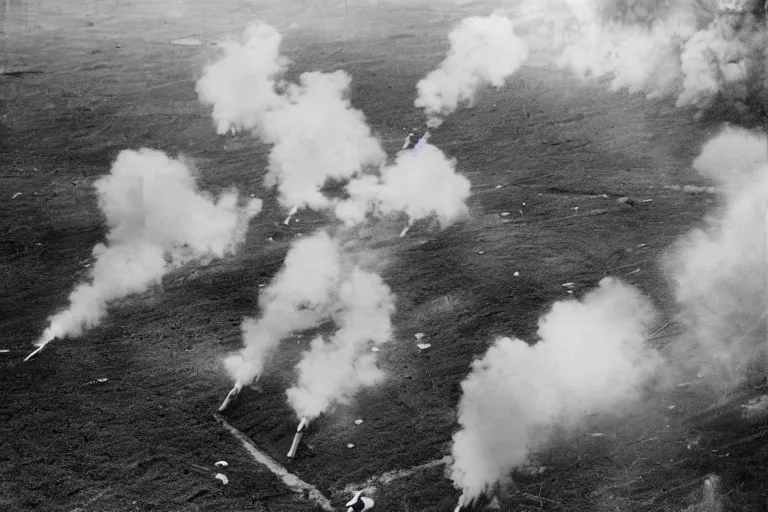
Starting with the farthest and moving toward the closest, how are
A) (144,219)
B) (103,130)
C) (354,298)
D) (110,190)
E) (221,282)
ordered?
(103,130) → (110,190) → (144,219) → (221,282) → (354,298)

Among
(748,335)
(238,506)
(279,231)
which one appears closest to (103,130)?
(279,231)

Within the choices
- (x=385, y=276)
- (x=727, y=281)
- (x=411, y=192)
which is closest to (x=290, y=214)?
(x=411, y=192)

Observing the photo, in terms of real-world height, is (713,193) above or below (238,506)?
above

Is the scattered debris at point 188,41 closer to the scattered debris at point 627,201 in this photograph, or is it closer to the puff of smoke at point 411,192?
the puff of smoke at point 411,192

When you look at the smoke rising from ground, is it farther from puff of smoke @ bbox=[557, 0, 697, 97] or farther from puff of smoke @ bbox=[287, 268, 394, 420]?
puff of smoke @ bbox=[287, 268, 394, 420]

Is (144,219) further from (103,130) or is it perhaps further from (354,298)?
(103,130)

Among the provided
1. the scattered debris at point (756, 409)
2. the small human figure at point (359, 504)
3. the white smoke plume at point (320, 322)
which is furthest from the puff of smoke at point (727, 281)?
the small human figure at point (359, 504)
